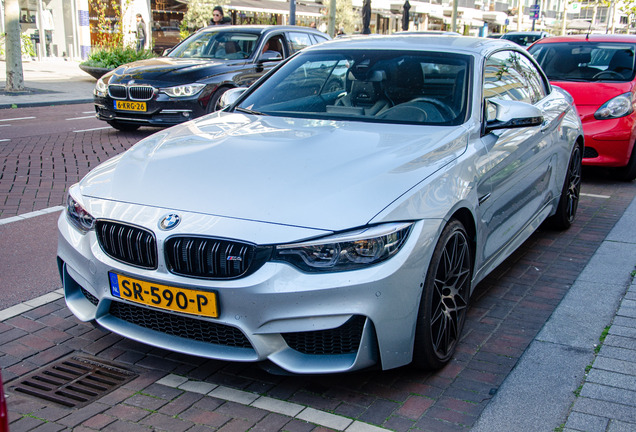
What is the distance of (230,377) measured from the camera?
3.23 m

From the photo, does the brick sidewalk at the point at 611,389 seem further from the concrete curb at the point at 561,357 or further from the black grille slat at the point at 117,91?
the black grille slat at the point at 117,91

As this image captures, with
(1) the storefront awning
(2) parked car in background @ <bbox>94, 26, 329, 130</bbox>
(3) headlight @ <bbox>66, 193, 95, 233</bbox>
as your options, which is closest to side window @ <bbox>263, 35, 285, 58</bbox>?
(2) parked car in background @ <bbox>94, 26, 329, 130</bbox>

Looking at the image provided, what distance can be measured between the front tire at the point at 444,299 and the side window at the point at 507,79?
3.97 ft

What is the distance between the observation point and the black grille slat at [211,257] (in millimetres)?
2809

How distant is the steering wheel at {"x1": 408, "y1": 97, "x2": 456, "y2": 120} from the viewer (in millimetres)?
3948

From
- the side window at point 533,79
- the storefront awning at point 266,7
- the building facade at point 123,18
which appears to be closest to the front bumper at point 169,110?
the side window at point 533,79

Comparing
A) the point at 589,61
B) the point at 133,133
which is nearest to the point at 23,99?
the point at 133,133

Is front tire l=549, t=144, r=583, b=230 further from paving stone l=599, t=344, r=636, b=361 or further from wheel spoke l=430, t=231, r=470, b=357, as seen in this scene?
wheel spoke l=430, t=231, r=470, b=357

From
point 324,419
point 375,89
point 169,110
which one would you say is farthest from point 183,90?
point 324,419

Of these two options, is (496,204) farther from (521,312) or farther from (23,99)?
(23,99)

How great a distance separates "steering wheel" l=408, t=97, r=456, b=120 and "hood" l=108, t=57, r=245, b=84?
253 inches

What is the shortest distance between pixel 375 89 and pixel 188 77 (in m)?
6.24

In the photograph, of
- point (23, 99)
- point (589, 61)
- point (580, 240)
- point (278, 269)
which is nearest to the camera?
point (278, 269)

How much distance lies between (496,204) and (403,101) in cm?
84
